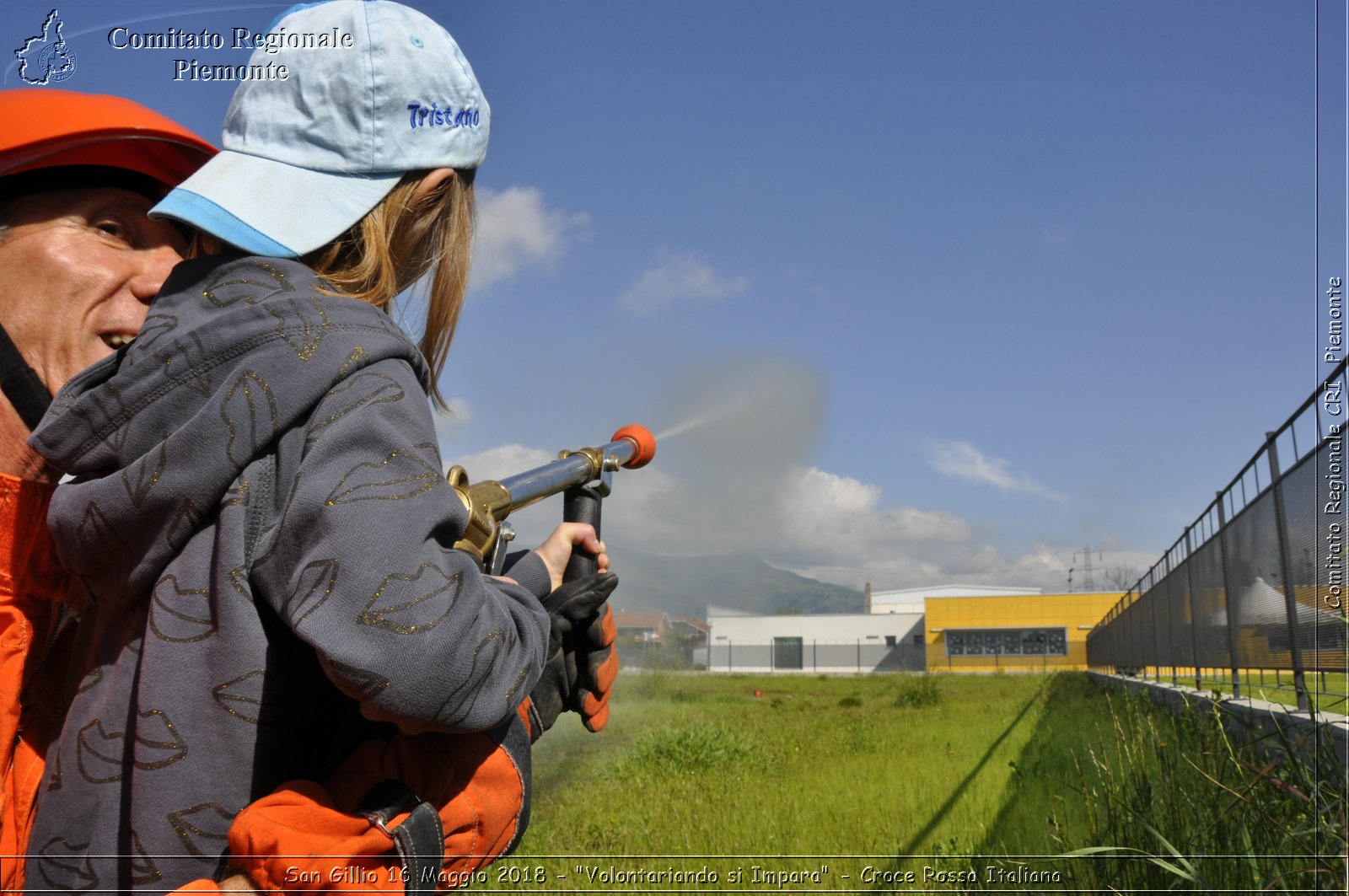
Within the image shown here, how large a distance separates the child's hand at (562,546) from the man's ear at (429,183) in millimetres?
603

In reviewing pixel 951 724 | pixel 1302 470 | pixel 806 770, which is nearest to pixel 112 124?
pixel 1302 470

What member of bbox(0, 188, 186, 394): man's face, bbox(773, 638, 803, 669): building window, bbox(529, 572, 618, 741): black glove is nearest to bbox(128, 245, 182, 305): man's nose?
bbox(0, 188, 186, 394): man's face

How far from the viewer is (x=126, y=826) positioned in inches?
40.3

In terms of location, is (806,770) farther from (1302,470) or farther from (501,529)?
(501,529)

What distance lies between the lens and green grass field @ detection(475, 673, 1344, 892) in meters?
3.35

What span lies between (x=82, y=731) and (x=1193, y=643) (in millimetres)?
11209

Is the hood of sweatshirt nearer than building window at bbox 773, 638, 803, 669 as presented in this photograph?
Yes

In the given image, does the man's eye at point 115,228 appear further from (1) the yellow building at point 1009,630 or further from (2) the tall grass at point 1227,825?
(1) the yellow building at point 1009,630

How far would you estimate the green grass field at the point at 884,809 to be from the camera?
132 inches

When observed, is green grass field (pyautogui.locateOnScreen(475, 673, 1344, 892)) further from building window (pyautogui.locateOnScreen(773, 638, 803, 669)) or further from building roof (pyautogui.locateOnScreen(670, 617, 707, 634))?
building window (pyautogui.locateOnScreen(773, 638, 803, 669))

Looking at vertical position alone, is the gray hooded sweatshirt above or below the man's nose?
below

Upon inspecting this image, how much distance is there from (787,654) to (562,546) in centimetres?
6669

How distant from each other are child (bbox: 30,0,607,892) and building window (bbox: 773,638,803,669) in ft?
216

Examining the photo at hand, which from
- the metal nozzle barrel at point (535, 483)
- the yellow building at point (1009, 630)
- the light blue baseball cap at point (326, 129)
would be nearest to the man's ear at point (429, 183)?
the light blue baseball cap at point (326, 129)
